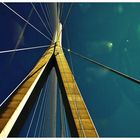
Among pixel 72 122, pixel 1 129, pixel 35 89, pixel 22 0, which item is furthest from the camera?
pixel 22 0

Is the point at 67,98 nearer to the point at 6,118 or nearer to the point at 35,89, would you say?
the point at 35,89

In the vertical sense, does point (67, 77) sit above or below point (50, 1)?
below

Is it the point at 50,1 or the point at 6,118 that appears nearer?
the point at 6,118

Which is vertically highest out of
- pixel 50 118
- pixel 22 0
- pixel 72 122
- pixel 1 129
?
pixel 22 0

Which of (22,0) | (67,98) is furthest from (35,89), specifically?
(22,0)

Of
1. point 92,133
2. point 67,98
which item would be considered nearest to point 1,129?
point 92,133

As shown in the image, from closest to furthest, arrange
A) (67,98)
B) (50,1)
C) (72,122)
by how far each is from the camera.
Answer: (72,122) → (67,98) → (50,1)

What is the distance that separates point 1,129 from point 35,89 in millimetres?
2552

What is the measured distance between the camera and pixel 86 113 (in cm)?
439

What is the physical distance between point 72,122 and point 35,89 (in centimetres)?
191

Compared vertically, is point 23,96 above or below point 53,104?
above

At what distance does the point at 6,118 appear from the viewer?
3.76 m

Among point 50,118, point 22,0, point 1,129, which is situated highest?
point 22,0

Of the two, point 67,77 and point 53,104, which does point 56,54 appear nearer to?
point 67,77
